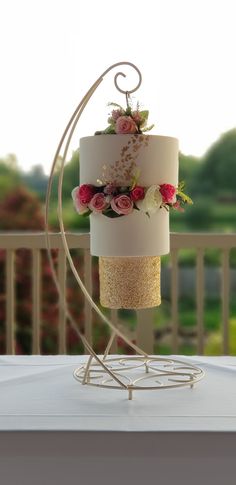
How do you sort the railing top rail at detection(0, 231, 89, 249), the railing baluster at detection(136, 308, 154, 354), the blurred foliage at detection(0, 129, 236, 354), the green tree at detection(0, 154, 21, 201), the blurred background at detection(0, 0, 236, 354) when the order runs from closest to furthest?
1. the railing baluster at detection(136, 308, 154, 354)
2. the railing top rail at detection(0, 231, 89, 249)
3. the blurred foliage at detection(0, 129, 236, 354)
4. the blurred background at detection(0, 0, 236, 354)
5. the green tree at detection(0, 154, 21, 201)

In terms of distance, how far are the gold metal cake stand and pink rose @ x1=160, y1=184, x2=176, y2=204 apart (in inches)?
7.9

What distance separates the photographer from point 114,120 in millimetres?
1334

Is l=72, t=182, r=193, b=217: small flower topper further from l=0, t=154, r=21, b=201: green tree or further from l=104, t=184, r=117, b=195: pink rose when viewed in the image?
l=0, t=154, r=21, b=201: green tree

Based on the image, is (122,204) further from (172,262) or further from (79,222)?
(79,222)

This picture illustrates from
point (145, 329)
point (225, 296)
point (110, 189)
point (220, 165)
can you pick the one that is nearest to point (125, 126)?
point (110, 189)

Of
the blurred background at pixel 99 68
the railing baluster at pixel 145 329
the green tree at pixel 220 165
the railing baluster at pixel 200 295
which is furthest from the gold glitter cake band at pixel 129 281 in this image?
the green tree at pixel 220 165

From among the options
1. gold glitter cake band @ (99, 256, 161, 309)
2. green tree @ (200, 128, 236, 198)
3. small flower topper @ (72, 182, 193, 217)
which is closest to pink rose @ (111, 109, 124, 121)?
small flower topper @ (72, 182, 193, 217)

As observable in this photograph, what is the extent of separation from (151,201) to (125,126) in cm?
16

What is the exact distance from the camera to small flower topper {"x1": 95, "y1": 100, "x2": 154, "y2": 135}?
1.30 metres

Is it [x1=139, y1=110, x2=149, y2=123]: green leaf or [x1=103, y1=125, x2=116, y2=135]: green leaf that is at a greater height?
[x1=139, y1=110, x2=149, y2=123]: green leaf

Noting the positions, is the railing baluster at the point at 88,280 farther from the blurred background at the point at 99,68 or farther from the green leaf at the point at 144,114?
the blurred background at the point at 99,68

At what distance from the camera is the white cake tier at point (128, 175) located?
129 centimetres

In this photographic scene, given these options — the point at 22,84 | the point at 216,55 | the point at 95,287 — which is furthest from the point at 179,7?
the point at 95,287

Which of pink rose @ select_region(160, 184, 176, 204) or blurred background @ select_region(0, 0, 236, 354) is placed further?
blurred background @ select_region(0, 0, 236, 354)
